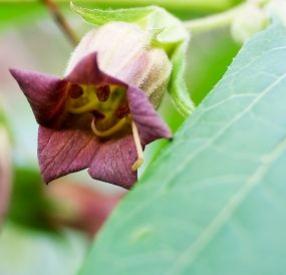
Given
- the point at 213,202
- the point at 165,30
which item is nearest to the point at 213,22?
the point at 165,30

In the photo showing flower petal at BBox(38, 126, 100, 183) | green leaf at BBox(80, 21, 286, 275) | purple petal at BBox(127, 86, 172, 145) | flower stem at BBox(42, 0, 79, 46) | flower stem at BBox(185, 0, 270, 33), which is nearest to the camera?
green leaf at BBox(80, 21, 286, 275)

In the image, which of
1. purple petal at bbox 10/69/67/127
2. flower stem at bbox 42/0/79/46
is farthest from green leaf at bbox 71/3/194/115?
flower stem at bbox 42/0/79/46

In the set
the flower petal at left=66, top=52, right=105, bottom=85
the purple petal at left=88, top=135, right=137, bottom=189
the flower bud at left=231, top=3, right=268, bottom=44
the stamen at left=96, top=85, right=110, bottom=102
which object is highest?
the flower petal at left=66, top=52, right=105, bottom=85

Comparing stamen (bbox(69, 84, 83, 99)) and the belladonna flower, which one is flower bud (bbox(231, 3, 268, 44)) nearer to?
the belladonna flower

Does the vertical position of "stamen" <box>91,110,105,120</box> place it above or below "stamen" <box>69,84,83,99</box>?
below

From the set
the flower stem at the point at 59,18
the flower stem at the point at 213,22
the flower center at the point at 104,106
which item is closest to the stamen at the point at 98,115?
the flower center at the point at 104,106

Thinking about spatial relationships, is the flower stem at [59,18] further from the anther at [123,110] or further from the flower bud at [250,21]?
the anther at [123,110]

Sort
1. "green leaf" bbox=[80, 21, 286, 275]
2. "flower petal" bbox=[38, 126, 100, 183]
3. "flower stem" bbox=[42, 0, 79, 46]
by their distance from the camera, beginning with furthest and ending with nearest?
"flower stem" bbox=[42, 0, 79, 46] → "flower petal" bbox=[38, 126, 100, 183] → "green leaf" bbox=[80, 21, 286, 275]

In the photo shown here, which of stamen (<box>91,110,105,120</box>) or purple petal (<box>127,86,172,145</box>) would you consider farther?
stamen (<box>91,110,105,120</box>)

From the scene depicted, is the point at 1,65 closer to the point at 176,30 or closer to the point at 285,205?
the point at 176,30
